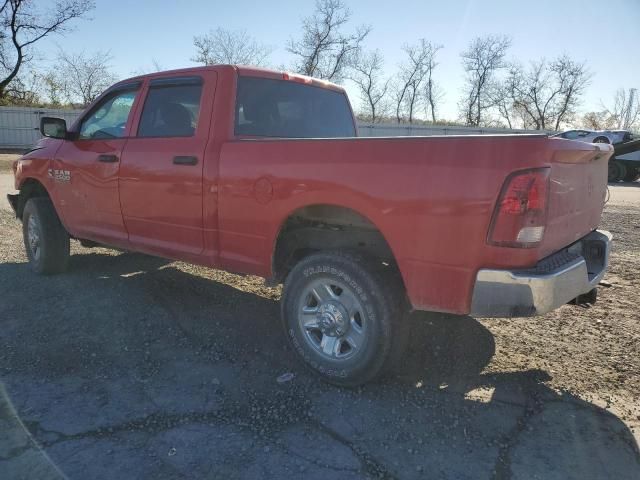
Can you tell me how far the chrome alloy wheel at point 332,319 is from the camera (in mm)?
3156

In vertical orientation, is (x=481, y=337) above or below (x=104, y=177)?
below

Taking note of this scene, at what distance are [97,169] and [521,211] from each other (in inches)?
144

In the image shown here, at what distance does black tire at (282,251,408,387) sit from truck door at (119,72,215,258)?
99cm

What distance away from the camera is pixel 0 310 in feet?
14.5

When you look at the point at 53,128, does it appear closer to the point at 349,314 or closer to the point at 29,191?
the point at 29,191

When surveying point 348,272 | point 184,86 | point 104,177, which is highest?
point 184,86

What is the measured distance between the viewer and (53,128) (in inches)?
195

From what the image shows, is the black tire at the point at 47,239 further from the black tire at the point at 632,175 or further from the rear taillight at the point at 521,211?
the black tire at the point at 632,175

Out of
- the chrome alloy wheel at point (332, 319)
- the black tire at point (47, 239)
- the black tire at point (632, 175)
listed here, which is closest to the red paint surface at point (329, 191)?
the chrome alloy wheel at point (332, 319)

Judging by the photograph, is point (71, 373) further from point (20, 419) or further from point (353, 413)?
point (353, 413)

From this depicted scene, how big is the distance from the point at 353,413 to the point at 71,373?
A: 1.87 meters

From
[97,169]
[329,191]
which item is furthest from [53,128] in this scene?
[329,191]

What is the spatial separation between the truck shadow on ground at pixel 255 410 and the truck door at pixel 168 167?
2.42 ft

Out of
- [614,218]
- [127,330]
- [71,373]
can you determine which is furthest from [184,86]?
[614,218]
